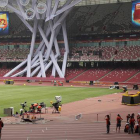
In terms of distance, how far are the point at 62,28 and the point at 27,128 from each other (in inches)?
2512

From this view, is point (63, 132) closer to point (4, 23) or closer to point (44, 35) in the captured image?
point (44, 35)

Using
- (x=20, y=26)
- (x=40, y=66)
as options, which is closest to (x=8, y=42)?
(x=20, y=26)

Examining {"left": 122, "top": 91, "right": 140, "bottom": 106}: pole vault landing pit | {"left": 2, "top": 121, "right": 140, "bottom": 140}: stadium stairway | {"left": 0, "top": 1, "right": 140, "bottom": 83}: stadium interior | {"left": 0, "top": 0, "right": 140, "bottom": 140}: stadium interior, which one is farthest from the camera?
{"left": 0, "top": 1, "right": 140, "bottom": 83}: stadium interior

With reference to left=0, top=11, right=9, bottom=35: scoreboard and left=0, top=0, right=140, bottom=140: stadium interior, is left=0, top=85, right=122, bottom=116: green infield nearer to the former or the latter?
left=0, top=0, right=140, bottom=140: stadium interior

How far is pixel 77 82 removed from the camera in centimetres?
7988

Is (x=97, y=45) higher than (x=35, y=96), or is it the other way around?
(x=97, y=45)

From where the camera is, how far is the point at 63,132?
22.9m

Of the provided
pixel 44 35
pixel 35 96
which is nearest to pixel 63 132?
pixel 35 96

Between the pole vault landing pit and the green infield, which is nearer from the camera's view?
the pole vault landing pit

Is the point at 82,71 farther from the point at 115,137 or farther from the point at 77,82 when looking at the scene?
the point at 115,137

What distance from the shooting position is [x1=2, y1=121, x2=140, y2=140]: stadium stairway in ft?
69.0

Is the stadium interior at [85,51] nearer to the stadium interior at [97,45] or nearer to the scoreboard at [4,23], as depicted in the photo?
the stadium interior at [97,45]

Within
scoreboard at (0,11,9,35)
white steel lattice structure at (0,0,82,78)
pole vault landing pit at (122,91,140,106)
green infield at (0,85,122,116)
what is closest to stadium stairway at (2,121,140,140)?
green infield at (0,85,122,116)

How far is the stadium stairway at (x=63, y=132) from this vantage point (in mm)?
21031
